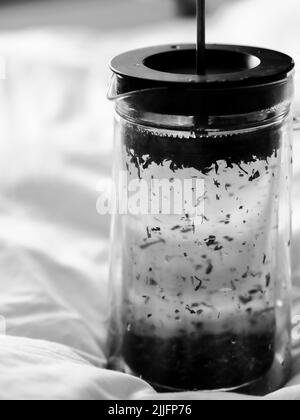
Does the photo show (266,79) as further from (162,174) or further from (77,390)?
(77,390)

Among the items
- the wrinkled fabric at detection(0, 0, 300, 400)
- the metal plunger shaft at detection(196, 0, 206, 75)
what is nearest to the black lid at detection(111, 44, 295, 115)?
the metal plunger shaft at detection(196, 0, 206, 75)

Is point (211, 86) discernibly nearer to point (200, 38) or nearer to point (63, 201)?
point (200, 38)

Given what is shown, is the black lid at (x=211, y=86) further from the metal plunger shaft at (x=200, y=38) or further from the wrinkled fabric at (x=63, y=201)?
the wrinkled fabric at (x=63, y=201)

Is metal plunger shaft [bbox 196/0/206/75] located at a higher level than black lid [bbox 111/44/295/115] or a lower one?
Result: higher

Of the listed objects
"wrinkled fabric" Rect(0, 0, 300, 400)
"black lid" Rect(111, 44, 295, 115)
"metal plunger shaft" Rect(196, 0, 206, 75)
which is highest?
"metal plunger shaft" Rect(196, 0, 206, 75)

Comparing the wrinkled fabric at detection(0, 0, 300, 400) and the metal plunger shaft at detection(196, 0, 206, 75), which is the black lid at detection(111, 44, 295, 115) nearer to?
the metal plunger shaft at detection(196, 0, 206, 75)

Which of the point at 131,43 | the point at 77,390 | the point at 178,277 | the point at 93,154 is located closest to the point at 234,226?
the point at 178,277

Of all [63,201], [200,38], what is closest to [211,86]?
[200,38]
